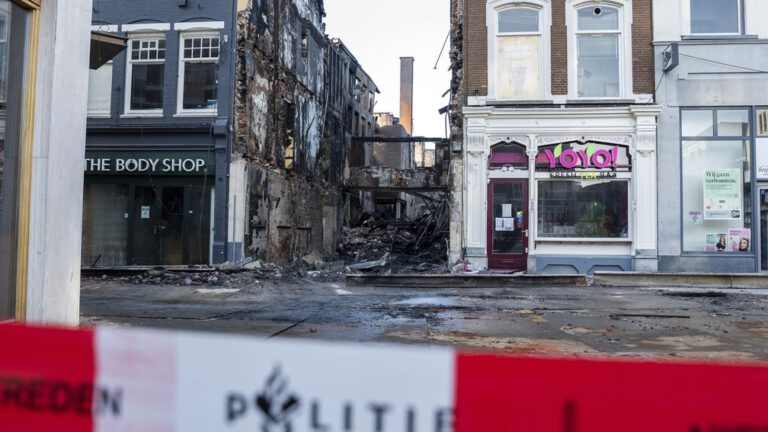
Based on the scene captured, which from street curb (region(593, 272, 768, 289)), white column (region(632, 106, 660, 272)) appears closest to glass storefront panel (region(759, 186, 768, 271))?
street curb (region(593, 272, 768, 289))

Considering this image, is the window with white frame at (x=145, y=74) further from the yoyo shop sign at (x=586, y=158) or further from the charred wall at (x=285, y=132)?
the yoyo shop sign at (x=586, y=158)

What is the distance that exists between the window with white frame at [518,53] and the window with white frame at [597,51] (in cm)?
110

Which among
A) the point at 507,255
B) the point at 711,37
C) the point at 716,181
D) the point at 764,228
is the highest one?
the point at 711,37

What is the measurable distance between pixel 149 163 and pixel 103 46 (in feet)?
22.4

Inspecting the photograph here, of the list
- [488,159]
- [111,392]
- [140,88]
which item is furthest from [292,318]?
[140,88]

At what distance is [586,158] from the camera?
15.3 m

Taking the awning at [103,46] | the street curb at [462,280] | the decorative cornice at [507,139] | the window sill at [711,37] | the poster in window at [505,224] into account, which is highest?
the window sill at [711,37]

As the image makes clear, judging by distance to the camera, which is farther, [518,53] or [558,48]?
[518,53]

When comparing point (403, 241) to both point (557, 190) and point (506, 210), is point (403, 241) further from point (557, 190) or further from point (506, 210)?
point (557, 190)

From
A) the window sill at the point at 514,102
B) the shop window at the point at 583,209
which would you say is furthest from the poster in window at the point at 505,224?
the window sill at the point at 514,102

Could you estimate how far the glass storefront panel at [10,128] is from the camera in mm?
4988

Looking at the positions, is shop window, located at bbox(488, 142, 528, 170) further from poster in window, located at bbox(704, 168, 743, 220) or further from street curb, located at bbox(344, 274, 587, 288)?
poster in window, located at bbox(704, 168, 743, 220)

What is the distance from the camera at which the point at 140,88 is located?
618 inches

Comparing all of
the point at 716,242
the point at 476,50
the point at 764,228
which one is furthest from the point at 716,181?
the point at 476,50
